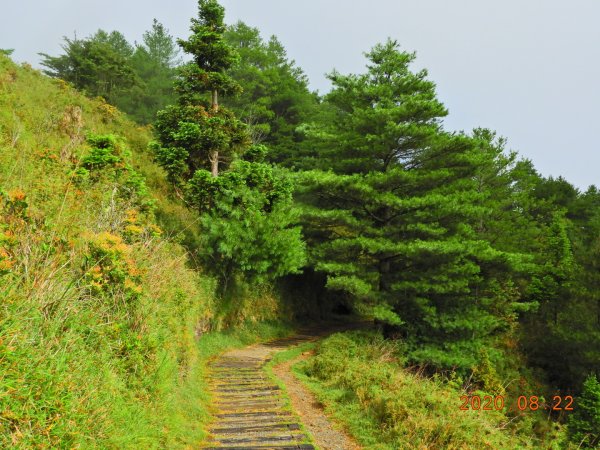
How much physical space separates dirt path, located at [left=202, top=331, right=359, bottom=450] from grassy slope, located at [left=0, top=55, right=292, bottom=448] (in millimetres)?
443

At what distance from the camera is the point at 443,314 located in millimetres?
14242

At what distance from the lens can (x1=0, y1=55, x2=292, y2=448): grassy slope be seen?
9.18ft

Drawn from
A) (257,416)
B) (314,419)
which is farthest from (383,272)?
(257,416)

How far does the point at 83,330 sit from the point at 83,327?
36mm

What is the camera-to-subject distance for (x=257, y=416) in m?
6.52

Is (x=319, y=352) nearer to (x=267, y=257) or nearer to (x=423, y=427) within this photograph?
(x=267, y=257)

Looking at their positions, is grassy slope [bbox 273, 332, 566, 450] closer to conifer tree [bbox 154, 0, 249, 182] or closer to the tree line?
the tree line

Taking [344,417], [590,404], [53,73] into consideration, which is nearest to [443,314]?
[590,404]

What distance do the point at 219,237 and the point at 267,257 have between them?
1.73 metres

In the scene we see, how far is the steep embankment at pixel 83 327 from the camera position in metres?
2.80

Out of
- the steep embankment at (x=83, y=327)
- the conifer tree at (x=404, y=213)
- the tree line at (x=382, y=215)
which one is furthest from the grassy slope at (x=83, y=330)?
the conifer tree at (x=404, y=213)

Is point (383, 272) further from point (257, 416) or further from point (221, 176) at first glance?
point (257, 416)

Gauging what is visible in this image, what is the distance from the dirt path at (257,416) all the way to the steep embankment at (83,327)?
22.1 inches

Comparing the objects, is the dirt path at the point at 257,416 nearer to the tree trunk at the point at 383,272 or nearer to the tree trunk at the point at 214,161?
the tree trunk at the point at 214,161
